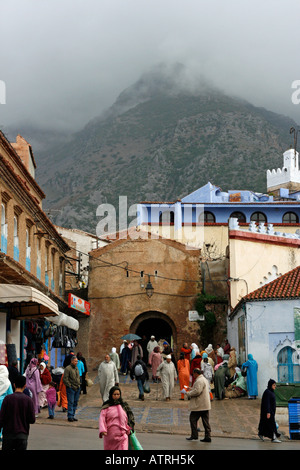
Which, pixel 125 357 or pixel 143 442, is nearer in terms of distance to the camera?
pixel 143 442

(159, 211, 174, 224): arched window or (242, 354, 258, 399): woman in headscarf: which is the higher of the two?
(159, 211, 174, 224): arched window

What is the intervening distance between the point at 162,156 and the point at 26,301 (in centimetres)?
8882

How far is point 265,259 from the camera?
3091cm

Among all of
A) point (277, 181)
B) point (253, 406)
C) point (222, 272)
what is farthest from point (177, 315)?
point (277, 181)

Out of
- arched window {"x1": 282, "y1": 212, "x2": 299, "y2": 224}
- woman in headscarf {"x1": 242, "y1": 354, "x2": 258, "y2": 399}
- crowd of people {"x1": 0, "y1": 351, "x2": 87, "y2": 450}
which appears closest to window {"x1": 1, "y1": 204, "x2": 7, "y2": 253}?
crowd of people {"x1": 0, "y1": 351, "x2": 87, "y2": 450}

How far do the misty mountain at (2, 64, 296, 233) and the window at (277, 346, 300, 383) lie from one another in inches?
2595

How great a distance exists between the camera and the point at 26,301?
650 inches

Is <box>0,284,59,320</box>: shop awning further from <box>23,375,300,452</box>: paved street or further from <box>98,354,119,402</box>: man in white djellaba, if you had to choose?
<box>23,375,300,452</box>: paved street

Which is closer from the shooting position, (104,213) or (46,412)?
(46,412)

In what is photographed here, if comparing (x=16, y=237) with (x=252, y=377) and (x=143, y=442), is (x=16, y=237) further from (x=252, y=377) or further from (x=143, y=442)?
(x=143, y=442)

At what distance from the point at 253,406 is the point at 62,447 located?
948 cm

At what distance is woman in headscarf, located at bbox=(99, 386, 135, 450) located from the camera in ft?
30.2

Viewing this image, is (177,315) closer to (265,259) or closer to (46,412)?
(265,259)

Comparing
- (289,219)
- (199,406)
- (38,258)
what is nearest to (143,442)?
(199,406)
